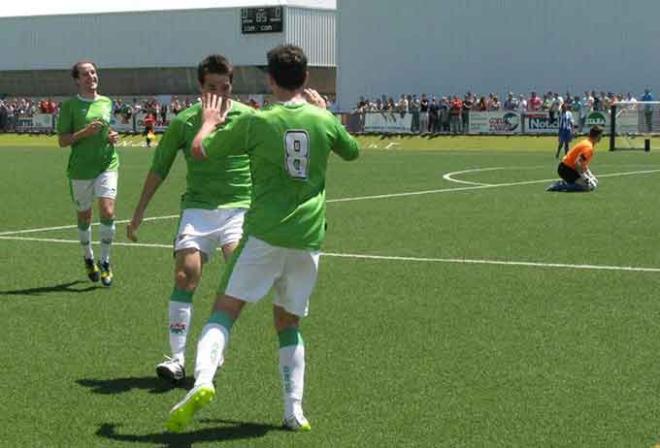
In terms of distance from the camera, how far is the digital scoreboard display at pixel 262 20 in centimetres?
7444

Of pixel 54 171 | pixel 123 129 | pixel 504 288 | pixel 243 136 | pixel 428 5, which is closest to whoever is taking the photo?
pixel 243 136

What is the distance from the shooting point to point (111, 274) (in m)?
13.5

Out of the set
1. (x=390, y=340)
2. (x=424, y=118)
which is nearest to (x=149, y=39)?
(x=424, y=118)

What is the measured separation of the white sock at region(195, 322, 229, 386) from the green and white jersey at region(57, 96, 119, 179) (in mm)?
6612

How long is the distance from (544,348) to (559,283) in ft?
11.5

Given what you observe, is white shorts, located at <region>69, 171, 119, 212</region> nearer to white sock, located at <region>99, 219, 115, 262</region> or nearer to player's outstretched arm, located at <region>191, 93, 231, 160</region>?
white sock, located at <region>99, 219, 115, 262</region>

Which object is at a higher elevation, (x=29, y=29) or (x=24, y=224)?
(x=29, y=29)

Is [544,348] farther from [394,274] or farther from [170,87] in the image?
[170,87]

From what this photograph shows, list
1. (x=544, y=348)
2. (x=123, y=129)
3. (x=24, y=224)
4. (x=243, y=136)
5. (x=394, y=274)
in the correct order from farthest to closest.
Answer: (x=123, y=129) → (x=24, y=224) → (x=394, y=274) → (x=544, y=348) → (x=243, y=136)

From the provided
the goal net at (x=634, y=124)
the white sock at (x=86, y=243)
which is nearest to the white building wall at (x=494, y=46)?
the goal net at (x=634, y=124)

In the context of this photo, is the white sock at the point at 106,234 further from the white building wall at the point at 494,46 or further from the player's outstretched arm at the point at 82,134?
the white building wall at the point at 494,46

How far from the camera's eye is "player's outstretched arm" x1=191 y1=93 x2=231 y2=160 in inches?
280

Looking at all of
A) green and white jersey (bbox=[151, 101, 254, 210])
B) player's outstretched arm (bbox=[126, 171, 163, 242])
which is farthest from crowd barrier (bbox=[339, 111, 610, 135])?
player's outstretched arm (bbox=[126, 171, 163, 242])

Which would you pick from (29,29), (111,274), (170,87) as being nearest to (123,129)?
(170,87)
